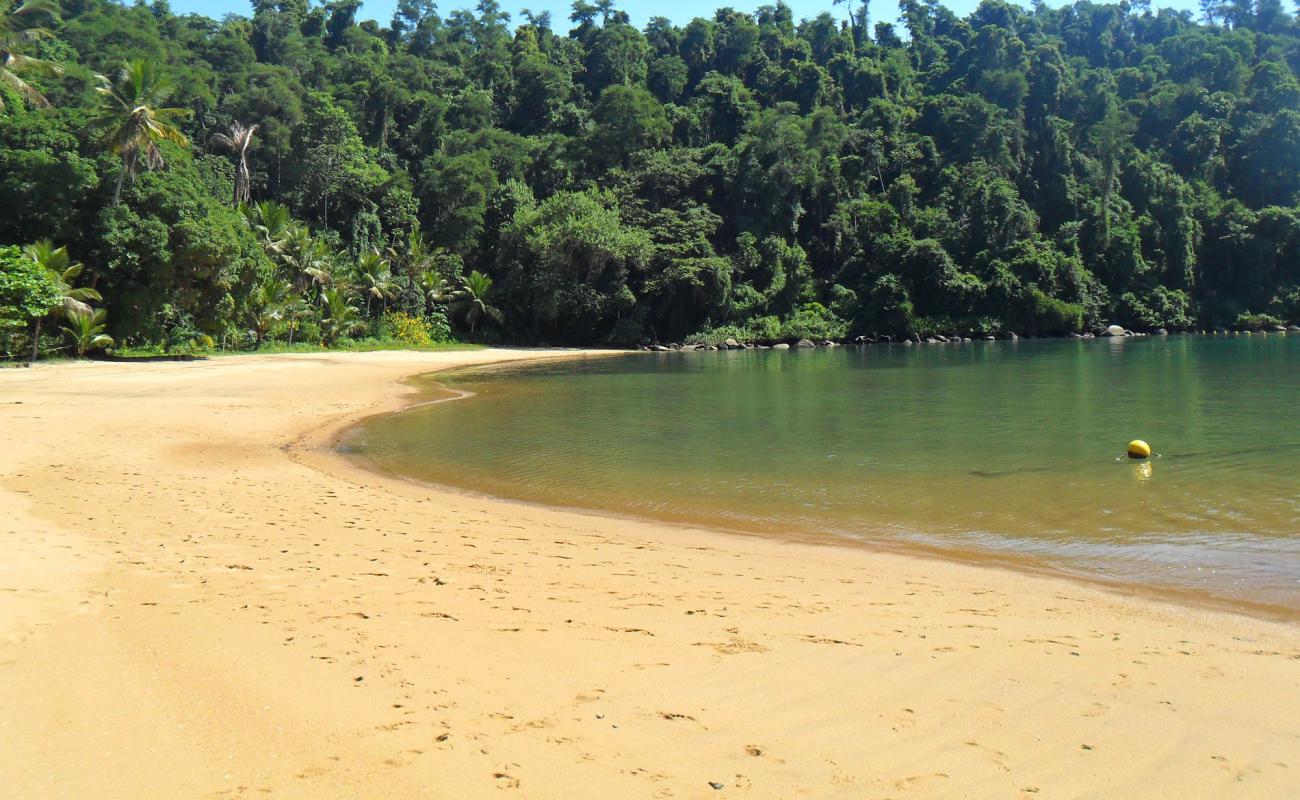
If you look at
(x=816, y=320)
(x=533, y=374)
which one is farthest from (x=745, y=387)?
(x=816, y=320)

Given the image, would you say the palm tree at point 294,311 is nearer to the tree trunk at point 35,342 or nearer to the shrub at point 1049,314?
the tree trunk at point 35,342

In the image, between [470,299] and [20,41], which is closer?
[20,41]

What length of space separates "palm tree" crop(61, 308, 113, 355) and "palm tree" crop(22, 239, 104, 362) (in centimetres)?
25

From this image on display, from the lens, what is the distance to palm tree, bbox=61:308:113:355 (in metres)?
28.5

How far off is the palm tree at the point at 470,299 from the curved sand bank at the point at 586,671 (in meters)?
48.6

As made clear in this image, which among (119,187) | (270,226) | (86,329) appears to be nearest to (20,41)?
(119,187)

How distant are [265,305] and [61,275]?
11870 mm

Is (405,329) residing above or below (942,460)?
above

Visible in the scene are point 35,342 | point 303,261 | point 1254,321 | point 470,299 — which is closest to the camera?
point 35,342

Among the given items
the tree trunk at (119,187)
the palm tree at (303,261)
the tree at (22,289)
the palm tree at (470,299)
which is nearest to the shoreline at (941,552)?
the tree at (22,289)

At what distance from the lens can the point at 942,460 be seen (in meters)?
13.0

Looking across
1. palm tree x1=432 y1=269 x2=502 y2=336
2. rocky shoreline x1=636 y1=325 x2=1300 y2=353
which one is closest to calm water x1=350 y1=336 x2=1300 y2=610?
rocky shoreline x1=636 y1=325 x2=1300 y2=353

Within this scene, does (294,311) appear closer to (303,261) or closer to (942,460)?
(303,261)

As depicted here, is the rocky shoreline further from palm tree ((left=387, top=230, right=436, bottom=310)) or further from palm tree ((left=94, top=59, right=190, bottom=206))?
palm tree ((left=94, top=59, right=190, bottom=206))
